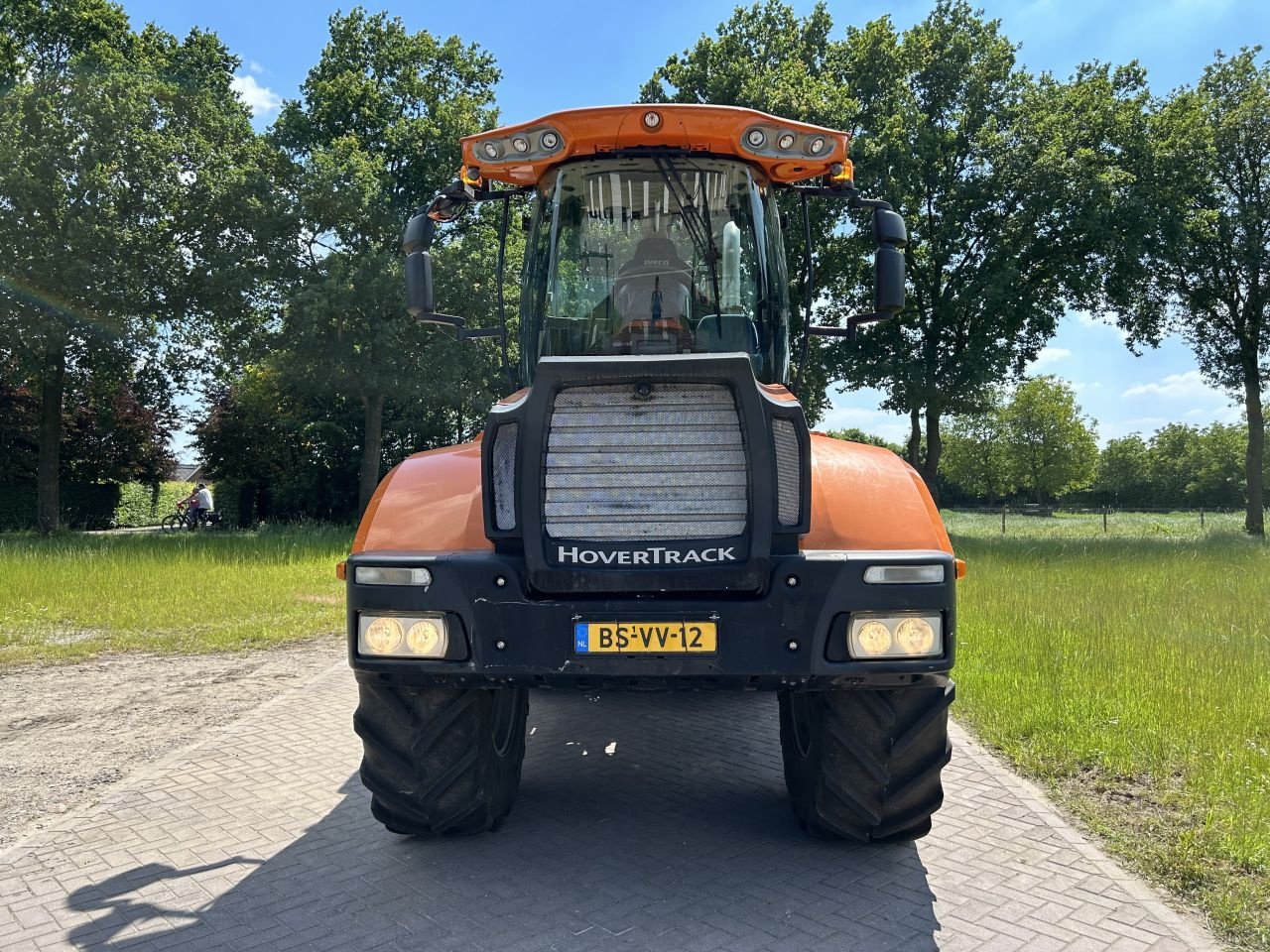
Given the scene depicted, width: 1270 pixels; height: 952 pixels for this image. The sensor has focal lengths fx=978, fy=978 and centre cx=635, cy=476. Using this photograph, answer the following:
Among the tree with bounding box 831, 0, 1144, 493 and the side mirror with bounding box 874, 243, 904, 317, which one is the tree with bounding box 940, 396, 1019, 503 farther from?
the side mirror with bounding box 874, 243, 904, 317

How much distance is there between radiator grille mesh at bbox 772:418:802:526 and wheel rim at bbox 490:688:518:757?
5.34ft

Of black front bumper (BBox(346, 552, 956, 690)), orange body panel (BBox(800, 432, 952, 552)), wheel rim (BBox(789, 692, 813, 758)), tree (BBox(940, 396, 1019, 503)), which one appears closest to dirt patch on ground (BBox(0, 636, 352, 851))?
black front bumper (BBox(346, 552, 956, 690))

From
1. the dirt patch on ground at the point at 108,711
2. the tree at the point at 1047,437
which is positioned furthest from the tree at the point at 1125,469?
the dirt patch on ground at the point at 108,711

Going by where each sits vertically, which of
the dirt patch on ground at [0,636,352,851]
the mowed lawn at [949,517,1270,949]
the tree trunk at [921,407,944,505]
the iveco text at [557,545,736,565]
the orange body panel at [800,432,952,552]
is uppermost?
the tree trunk at [921,407,944,505]

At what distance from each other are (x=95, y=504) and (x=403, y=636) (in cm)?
3233

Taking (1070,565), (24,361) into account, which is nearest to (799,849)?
(1070,565)

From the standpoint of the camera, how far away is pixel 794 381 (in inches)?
183

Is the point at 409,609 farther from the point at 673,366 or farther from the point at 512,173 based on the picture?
the point at 512,173

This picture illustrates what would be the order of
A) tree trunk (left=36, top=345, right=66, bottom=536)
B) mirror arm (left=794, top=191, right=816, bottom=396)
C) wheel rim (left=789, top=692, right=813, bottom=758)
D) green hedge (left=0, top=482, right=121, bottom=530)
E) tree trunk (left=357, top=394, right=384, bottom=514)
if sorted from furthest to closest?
1. green hedge (left=0, top=482, right=121, bottom=530)
2. tree trunk (left=357, top=394, right=384, bottom=514)
3. tree trunk (left=36, top=345, right=66, bottom=536)
4. mirror arm (left=794, top=191, right=816, bottom=396)
5. wheel rim (left=789, top=692, right=813, bottom=758)

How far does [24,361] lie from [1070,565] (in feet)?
75.3

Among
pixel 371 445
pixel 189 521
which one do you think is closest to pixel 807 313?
pixel 371 445

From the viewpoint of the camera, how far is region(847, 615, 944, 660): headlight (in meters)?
3.38

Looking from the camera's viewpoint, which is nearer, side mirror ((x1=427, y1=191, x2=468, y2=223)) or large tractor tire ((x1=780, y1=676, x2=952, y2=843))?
large tractor tire ((x1=780, y1=676, x2=952, y2=843))

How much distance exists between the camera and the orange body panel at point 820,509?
3.54 metres
